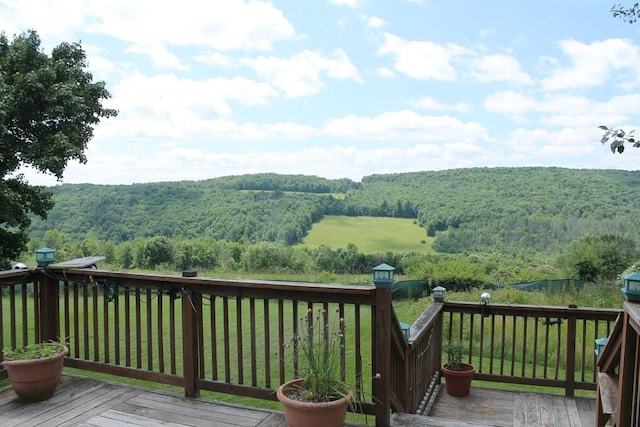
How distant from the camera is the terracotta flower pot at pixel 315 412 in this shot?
8.37ft

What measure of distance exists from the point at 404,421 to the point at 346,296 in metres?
0.89

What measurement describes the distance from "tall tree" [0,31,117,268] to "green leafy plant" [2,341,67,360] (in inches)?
162

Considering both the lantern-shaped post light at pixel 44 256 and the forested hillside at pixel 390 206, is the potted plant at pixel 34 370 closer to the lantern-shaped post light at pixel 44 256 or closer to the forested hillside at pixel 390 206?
the lantern-shaped post light at pixel 44 256

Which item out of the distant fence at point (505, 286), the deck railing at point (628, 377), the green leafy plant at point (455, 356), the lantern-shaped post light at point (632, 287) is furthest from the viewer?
the distant fence at point (505, 286)

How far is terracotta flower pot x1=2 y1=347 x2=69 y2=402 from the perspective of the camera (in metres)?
3.20

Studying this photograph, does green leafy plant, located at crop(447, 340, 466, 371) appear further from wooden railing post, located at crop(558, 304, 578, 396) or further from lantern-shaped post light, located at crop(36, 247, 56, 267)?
lantern-shaped post light, located at crop(36, 247, 56, 267)

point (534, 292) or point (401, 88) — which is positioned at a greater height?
point (401, 88)

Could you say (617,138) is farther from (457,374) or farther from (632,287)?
(457,374)

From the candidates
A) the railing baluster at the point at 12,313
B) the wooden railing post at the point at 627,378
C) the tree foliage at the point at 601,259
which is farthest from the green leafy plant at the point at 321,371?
the tree foliage at the point at 601,259

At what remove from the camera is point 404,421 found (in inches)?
119

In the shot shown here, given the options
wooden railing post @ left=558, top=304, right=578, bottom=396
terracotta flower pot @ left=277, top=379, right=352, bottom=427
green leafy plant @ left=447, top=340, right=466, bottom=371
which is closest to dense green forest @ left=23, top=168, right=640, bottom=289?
green leafy plant @ left=447, top=340, right=466, bottom=371

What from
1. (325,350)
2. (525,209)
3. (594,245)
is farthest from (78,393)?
(525,209)

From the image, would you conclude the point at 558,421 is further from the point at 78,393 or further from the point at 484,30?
the point at 484,30

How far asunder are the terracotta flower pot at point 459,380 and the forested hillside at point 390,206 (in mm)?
12812
